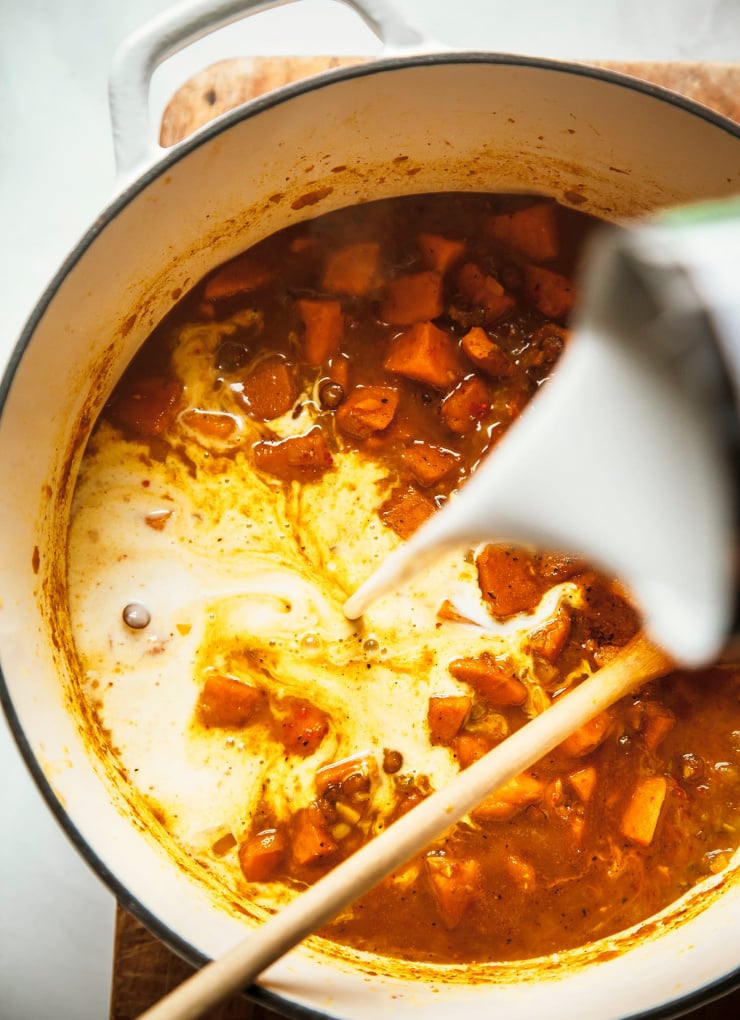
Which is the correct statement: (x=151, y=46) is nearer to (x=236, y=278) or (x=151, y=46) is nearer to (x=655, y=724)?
(x=236, y=278)

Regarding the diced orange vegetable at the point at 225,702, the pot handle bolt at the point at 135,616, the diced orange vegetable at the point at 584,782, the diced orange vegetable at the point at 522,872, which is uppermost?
the pot handle bolt at the point at 135,616

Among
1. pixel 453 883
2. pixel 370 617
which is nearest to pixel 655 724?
pixel 453 883

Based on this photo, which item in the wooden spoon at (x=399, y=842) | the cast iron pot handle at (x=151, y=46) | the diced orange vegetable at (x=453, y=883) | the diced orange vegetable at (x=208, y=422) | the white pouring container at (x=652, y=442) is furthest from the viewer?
the diced orange vegetable at (x=208, y=422)

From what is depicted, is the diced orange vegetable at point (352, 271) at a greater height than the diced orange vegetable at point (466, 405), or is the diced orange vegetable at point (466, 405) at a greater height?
the diced orange vegetable at point (352, 271)

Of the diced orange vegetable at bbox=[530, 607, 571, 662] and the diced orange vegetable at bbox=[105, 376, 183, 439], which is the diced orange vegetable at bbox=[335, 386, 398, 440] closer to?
the diced orange vegetable at bbox=[105, 376, 183, 439]

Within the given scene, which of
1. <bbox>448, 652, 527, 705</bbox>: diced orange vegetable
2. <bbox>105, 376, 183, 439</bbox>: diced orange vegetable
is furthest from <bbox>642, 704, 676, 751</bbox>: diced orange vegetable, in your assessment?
Result: <bbox>105, 376, 183, 439</bbox>: diced orange vegetable

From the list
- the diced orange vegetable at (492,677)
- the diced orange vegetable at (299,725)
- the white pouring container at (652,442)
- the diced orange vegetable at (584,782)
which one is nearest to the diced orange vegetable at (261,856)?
the diced orange vegetable at (299,725)

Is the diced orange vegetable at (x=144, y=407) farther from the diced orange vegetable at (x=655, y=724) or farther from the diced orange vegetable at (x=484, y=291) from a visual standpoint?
the diced orange vegetable at (x=655, y=724)
